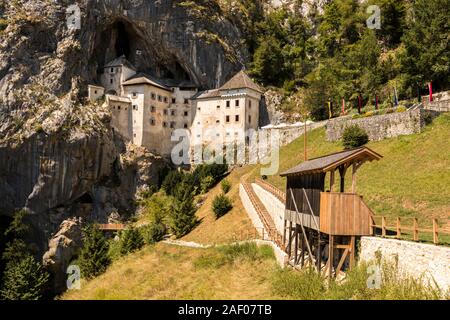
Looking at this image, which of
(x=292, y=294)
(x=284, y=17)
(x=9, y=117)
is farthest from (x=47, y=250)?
(x=284, y=17)

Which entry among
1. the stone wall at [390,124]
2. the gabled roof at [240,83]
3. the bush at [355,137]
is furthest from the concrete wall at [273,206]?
the gabled roof at [240,83]

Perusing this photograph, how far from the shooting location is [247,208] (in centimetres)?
4050

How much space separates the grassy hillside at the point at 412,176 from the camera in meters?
25.6

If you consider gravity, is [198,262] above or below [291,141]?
below

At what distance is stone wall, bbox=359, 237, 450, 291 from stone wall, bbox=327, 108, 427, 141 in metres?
25.6

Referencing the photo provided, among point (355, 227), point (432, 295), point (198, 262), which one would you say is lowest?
point (198, 262)

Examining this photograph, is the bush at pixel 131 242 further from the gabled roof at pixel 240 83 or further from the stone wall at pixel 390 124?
the gabled roof at pixel 240 83

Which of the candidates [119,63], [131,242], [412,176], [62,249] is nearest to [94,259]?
[131,242]

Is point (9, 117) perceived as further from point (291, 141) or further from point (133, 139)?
point (291, 141)

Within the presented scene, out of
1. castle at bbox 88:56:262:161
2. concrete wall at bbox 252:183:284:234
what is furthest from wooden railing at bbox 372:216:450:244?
castle at bbox 88:56:262:161

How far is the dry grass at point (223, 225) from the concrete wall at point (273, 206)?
230cm

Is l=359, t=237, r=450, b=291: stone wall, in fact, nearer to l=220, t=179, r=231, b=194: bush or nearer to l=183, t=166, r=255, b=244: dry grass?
l=183, t=166, r=255, b=244: dry grass

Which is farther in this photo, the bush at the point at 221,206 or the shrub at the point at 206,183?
the shrub at the point at 206,183

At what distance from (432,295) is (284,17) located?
77.6 metres
